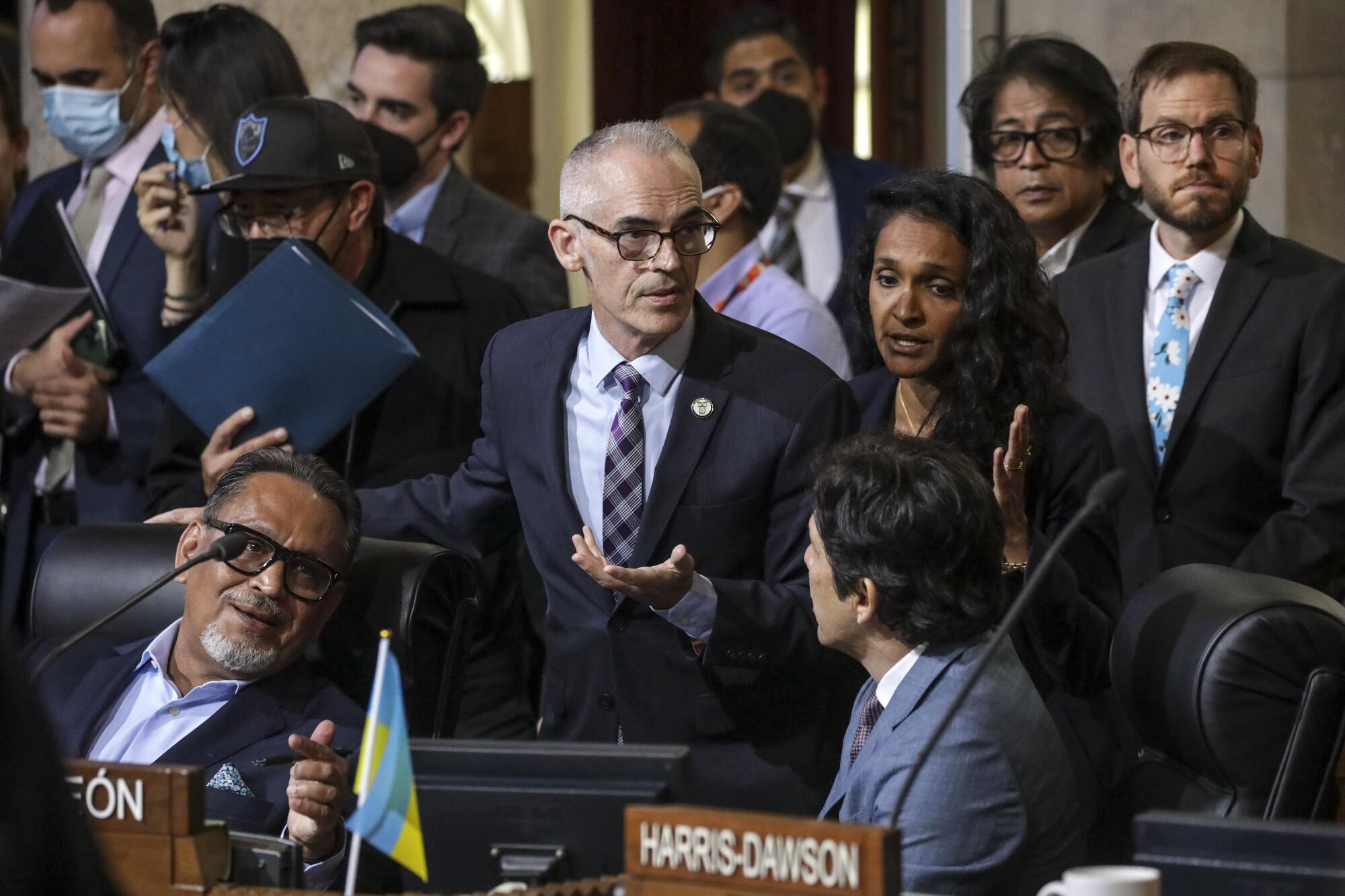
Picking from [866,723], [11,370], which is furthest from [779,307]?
[11,370]

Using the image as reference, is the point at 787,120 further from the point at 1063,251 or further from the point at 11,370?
the point at 11,370

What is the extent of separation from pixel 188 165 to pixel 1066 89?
1.80 metres

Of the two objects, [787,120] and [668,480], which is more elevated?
[787,120]

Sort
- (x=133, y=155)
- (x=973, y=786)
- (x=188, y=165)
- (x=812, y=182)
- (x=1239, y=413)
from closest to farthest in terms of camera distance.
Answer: (x=973, y=786)
(x=1239, y=413)
(x=188, y=165)
(x=133, y=155)
(x=812, y=182)

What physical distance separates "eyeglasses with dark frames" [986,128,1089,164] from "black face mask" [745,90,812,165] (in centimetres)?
112

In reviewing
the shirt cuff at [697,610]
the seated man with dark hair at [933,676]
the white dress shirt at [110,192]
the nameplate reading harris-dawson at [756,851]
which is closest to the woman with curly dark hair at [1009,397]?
the seated man with dark hair at [933,676]

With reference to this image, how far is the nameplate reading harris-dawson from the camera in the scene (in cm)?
157

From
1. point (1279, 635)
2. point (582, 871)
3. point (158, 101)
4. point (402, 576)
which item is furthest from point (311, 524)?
point (158, 101)

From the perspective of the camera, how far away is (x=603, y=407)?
2.76 meters

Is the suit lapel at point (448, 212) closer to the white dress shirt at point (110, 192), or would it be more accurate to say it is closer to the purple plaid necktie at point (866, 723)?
the white dress shirt at point (110, 192)

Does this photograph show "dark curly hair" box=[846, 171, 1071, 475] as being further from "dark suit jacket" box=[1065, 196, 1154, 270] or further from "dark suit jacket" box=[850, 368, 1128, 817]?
"dark suit jacket" box=[1065, 196, 1154, 270]

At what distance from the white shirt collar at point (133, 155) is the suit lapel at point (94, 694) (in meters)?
1.56

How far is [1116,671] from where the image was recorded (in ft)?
7.59

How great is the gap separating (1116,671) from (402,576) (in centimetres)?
116
